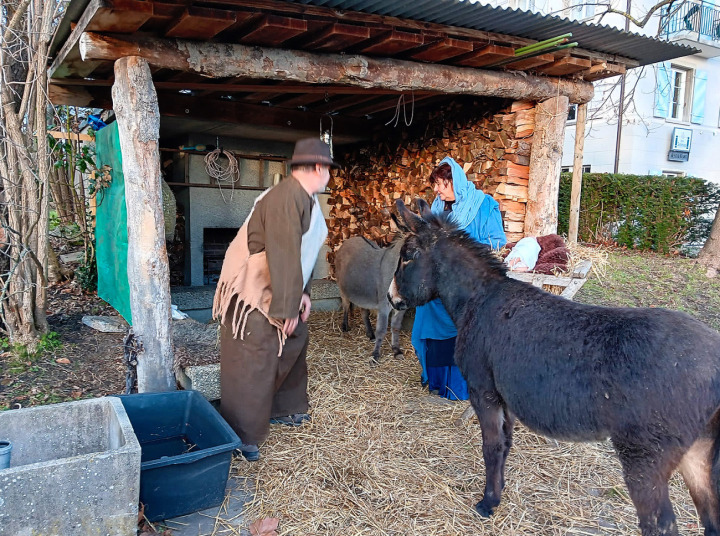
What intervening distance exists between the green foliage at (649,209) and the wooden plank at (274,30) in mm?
7679

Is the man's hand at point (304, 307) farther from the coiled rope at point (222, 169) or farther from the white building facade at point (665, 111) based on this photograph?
the white building facade at point (665, 111)

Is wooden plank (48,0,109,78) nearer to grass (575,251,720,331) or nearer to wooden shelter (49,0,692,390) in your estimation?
wooden shelter (49,0,692,390)

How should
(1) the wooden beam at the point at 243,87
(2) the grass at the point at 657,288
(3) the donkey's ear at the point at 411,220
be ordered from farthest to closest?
(2) the grass at the point at 657,288 → (1) the wooden beam at the point at 243,87 → (3) the donkey's ear at the point at 411,220

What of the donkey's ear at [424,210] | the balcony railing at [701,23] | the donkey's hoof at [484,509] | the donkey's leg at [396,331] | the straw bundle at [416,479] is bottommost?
the straw bundle at [416,479]

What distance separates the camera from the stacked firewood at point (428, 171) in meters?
5.68

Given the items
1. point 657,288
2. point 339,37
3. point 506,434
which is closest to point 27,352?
point 339,37

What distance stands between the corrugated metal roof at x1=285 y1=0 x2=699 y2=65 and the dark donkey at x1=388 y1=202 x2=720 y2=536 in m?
2.01

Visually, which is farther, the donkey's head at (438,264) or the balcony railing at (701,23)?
the balcony railing at (701,23)

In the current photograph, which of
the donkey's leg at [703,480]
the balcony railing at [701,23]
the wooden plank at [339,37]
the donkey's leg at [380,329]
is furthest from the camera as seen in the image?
the balcony railing at [701,23]

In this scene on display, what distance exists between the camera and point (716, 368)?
198 centimetres

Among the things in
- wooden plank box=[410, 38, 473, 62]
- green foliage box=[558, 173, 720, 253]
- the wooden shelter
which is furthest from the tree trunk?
wooden plank box=[410, 38, 473, 62]

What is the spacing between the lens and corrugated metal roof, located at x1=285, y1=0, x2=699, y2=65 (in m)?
3.57

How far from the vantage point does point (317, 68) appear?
13.5 feet

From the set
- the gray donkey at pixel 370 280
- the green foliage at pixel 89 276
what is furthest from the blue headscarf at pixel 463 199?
the green foliage at pixel 89 276
